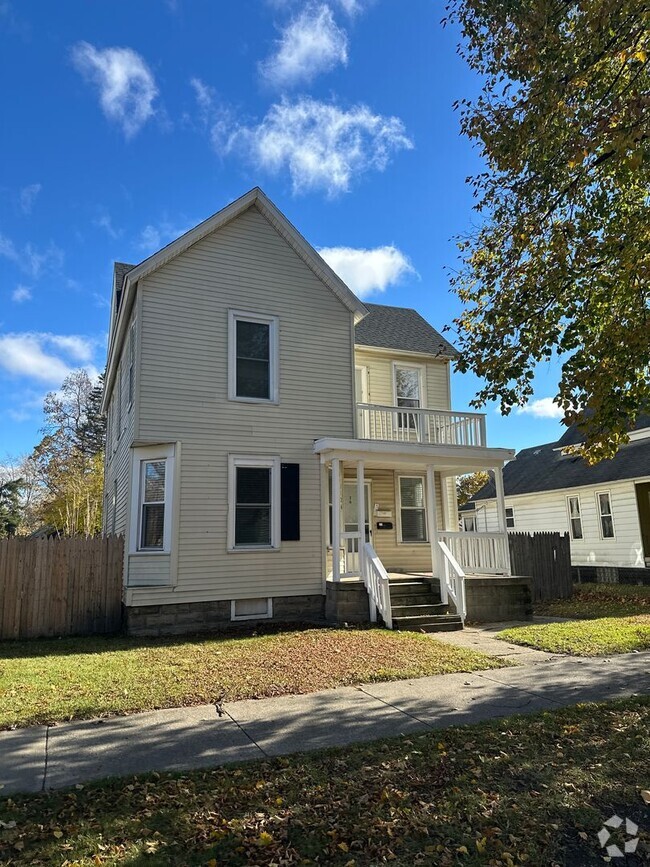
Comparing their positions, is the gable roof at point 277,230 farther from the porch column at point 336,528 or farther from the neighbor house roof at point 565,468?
the neighbor house roof at point 565,468

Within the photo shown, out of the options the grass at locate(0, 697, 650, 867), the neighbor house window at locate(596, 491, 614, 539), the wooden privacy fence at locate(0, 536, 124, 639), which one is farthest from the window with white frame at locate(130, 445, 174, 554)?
the neighbor house window at locate(596, 491, 614, 539)

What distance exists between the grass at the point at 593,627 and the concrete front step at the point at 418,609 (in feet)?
4.47

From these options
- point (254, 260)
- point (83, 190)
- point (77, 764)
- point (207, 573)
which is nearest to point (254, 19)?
point (254, 260)

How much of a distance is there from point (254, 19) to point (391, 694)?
10429mm

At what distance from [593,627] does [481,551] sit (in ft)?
9.57

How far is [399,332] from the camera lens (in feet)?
55.6

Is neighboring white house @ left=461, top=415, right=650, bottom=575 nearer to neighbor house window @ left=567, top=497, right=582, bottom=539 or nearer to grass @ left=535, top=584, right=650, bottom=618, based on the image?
neighbor house window @ left=567, top=497, right=582, bottom=539

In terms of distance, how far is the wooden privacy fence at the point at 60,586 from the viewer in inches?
425

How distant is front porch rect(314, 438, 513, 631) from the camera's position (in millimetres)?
11469

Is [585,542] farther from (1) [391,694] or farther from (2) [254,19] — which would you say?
(2) [254,19]

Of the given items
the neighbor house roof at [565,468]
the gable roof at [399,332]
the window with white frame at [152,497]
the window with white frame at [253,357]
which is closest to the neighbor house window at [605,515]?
the neighbor house roof at [565,468]

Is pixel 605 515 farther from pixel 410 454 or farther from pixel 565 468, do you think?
pixel 410 454

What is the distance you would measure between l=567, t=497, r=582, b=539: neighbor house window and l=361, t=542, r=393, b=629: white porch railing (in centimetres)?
1386

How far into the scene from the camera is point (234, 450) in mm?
11984
